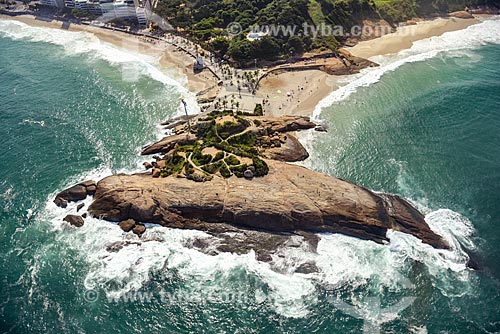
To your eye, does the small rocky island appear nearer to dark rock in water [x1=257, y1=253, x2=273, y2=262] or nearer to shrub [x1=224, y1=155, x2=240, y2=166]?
shrub [x1=224, y1=155, x2=240, y2=166]

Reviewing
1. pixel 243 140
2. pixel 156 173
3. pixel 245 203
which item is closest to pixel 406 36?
pixel 243 140

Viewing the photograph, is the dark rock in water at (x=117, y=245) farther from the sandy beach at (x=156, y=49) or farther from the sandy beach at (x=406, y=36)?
the sandy beach at (x=406, y=36)

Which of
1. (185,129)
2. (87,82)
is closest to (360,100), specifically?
(185,129)

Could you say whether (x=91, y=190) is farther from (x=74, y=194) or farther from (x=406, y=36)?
(x=406, y=36)

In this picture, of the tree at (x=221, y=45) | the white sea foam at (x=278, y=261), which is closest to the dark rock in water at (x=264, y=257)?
the white sea foam at (x=278, y=261)

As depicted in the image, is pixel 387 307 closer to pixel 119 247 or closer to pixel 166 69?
pixel 119 247
